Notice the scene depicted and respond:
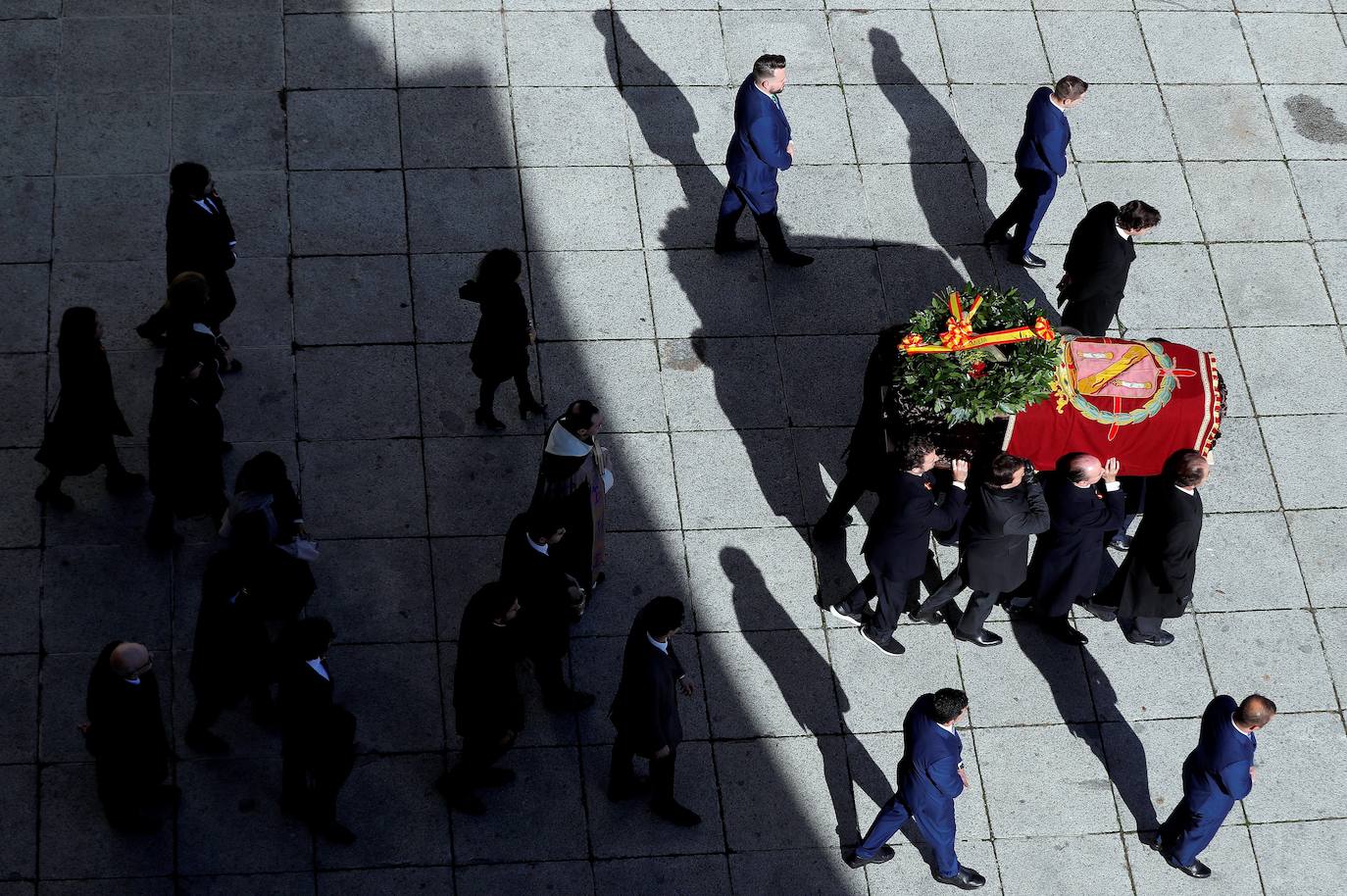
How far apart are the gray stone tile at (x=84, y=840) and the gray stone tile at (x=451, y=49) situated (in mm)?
5940

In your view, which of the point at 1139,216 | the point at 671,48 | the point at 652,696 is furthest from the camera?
the point at 671,48

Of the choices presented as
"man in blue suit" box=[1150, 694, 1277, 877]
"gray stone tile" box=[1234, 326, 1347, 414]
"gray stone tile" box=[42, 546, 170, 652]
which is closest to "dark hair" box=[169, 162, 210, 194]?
"gray stone tile" box=[42, 546, 170, 652]

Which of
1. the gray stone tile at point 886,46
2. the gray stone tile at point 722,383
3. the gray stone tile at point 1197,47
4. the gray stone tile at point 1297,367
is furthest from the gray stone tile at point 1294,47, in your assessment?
the gray stone tile at point 722,383

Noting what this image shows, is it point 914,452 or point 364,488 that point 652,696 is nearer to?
point 914,452

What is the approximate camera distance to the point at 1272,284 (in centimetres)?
1141

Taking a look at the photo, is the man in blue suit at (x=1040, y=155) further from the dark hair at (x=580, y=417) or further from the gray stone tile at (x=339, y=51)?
the gray stone tile at (x=339, y=51)

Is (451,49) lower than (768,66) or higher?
lower

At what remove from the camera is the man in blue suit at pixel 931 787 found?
7.84 meters

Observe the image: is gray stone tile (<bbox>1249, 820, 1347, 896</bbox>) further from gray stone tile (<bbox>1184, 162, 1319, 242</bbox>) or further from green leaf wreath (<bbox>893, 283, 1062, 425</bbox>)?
gray stone tile (<bbox>1184, 162, 1319, 242</bbox>)

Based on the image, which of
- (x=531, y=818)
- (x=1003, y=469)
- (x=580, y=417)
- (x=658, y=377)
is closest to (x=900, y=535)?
(x=1003, y=469)

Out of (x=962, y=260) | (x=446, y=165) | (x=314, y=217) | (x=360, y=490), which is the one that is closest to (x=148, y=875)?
(x=360, y=490)

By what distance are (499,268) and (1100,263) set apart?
4.25 metres

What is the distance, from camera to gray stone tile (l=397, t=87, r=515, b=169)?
11.3 meters

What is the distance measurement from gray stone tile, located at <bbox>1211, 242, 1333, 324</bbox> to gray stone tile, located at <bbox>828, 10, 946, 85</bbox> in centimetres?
281
